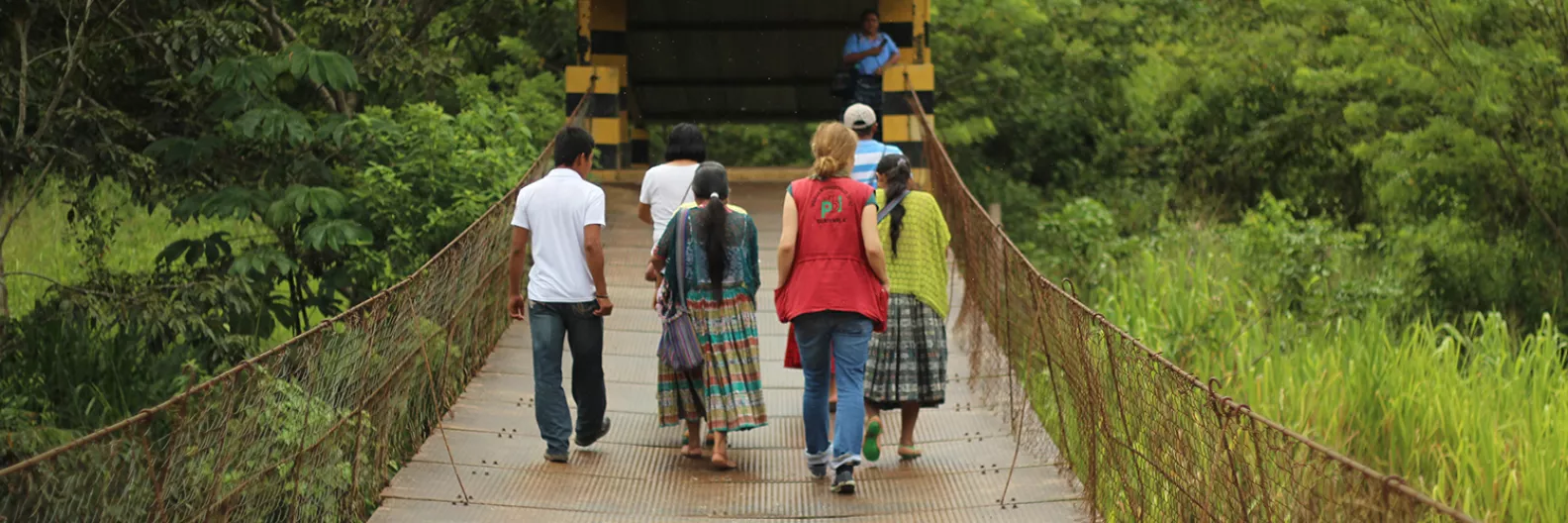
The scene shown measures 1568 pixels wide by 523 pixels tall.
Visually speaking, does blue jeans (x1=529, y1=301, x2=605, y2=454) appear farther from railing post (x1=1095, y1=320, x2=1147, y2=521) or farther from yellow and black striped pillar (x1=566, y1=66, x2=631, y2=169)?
yellow and black striped pillar (x1=566, y1=66, x2=631, y2=169)

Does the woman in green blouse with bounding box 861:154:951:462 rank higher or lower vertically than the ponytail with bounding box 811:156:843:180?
lower

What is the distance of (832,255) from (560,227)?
111 cm

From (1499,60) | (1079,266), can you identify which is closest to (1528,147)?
(1499,60)

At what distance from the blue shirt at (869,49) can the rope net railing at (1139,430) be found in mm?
3269

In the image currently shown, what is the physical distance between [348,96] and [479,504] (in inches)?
259

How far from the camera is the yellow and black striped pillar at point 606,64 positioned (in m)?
14.2

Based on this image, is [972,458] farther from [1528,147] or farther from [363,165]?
[1528,147]

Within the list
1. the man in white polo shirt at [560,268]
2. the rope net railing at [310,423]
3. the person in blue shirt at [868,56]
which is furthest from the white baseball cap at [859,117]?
the person in blue shirt at [868,56]

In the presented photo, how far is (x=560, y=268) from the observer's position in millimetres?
7113

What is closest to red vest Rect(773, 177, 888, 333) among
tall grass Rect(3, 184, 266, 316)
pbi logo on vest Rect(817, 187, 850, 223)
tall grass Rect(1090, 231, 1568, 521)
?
pbi logo on vest Rect(817, 187, 850, 223)

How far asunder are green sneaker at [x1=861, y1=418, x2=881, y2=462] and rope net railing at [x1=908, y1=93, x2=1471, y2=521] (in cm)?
57

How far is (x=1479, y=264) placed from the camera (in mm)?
16219

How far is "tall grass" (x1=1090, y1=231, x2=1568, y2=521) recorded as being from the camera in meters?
8.68

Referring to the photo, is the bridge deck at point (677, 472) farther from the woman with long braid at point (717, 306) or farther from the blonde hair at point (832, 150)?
the blonde hair at point (832, 150)
